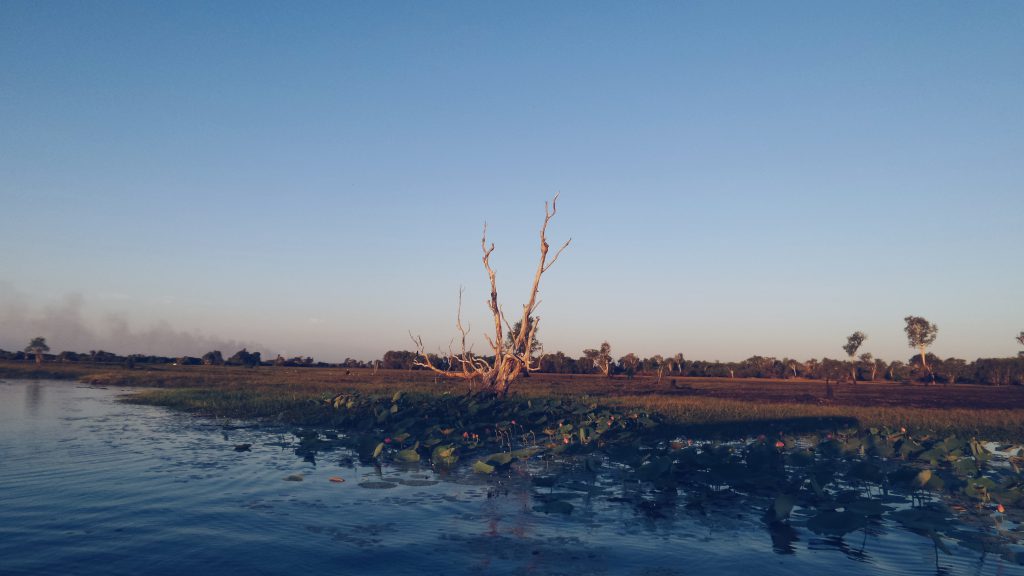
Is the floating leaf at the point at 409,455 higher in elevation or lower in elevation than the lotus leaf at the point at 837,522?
lower

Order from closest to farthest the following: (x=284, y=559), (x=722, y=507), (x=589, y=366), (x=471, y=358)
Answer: (x=284, y=559) → (x=722, y=507) → (x=471, y=358) → (x=589, y=366)

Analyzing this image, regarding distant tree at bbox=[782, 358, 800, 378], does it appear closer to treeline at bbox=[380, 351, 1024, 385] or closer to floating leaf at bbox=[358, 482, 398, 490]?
treeline at bbox=[380, 351, 1024, 385]

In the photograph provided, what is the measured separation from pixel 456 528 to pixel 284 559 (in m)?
2.10

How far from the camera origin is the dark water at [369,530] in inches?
242

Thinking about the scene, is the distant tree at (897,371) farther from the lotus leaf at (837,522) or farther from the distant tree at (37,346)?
the distant tree at (37,346)

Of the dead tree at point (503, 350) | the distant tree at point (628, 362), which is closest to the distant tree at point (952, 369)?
the distant tree at point (628, 362)

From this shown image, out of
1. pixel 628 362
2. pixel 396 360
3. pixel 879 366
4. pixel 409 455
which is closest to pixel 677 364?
pixel 628 362

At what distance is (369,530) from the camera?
23.9 ft

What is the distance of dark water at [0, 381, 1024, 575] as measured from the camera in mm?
6156

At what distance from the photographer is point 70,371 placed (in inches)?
1793

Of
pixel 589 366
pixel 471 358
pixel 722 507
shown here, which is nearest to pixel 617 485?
pixel 722 507

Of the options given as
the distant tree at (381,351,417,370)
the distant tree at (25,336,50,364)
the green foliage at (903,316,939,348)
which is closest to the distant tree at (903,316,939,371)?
the green foliage at (903,316,939,348)

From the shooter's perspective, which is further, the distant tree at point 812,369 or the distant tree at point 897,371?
the distant tree at point 812,369

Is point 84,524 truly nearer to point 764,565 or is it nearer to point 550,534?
point 550,534
